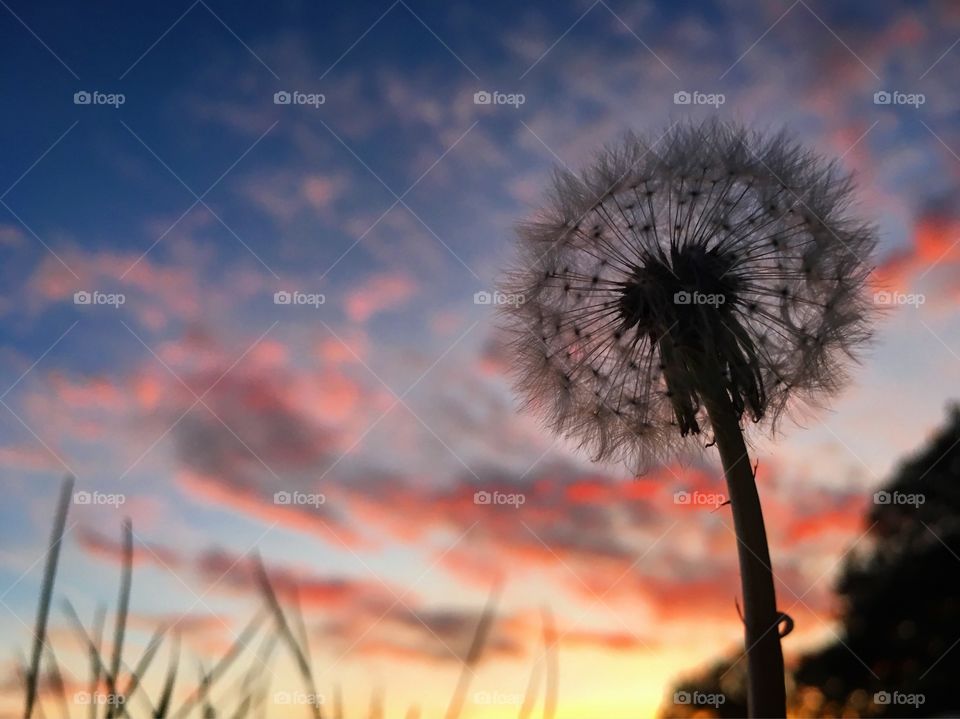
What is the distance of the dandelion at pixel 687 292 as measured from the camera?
7281 mm

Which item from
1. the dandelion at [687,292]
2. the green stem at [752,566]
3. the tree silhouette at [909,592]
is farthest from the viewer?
the tree silhouette at [909,592]

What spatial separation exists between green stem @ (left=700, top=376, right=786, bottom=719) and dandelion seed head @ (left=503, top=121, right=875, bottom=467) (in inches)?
14.4

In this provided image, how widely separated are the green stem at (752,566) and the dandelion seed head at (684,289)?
0.37 meters

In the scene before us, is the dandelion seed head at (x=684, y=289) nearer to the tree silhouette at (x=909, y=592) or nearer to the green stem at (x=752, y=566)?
the green stem at (x=752, y=566)

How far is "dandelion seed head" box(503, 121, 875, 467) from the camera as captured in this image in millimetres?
7359

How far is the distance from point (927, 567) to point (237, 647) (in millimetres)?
22799

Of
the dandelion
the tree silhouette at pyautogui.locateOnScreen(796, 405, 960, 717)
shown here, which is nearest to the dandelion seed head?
the dandelion

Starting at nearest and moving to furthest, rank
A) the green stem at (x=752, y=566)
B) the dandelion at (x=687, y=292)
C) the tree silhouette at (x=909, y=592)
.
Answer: the green stem at (x=752, y=566) → the dandelion at (x=687, y=292) → the tree silhouette at (x=909, y=592)

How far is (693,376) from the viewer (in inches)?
278


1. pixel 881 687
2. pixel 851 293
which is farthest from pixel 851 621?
pixel 851 293

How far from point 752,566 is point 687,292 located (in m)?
2.33

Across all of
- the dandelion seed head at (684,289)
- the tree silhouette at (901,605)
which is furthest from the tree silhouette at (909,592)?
the dandelion seed head at (684,289)

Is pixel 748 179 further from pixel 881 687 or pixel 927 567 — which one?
pixel 881 687

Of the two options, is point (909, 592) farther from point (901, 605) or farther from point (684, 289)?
point (684, 289)
